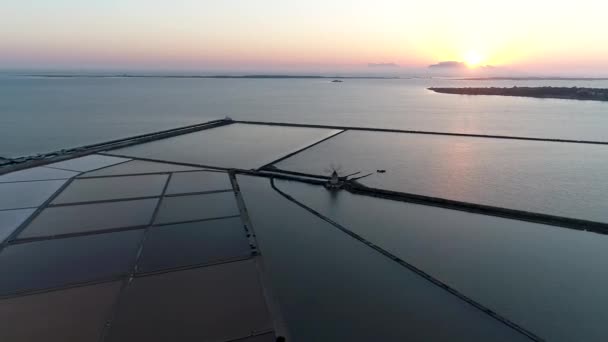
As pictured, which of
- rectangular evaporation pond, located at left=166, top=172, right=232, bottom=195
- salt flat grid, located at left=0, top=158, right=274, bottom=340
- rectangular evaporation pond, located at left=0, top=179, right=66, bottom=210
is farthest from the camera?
rectangular evaporation pond, located at left=166, top=172, right=232, bottom=195

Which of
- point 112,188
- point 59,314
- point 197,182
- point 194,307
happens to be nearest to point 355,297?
point 194,307

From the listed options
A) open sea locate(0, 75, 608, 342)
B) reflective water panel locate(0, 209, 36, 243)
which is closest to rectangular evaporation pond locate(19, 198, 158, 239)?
reflective water panel locate(0, 209, 36, 243)

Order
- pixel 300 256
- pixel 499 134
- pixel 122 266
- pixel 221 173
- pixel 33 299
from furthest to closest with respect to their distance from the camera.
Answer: pixel 499 134
pixel 221 173
pixel 300 256
pixel 122 266
pixel 33 299

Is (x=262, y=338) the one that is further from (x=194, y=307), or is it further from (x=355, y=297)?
(x=355, y=297)

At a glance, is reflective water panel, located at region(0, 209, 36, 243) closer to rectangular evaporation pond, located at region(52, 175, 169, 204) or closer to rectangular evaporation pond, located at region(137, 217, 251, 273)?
rectangular evaporation pond, located at region(52, 175, 169, 204)

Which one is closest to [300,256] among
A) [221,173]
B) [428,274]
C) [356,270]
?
[356,270]

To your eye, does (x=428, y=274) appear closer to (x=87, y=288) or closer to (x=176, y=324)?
(x=176, y=324)

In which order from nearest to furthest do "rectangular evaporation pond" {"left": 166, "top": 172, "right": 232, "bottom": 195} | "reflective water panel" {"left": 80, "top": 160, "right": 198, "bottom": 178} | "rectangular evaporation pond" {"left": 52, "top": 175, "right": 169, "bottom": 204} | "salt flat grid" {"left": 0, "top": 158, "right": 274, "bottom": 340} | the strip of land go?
"salt flat grid" {"left": 0, "top": 158, "right": 274, "bottom": 340} < "rectangular evaporation pond" {"left": 52, "top": 175, "right": 169, "bottom": 204} < "rectangular evaporation pond" {"left": 166, "top": 172, "right": 232, "bottom": 195} < "reflective water panel" {"left": 80, "top": 160, "right": 198, "bottom": 178} < the strip of land
